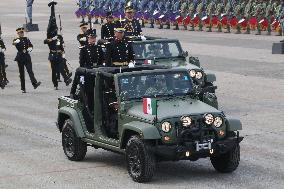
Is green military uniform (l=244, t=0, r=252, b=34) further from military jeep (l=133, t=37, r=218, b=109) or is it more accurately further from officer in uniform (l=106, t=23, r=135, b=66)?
officer in uniform (l=106, t=23, r=135, b=66)

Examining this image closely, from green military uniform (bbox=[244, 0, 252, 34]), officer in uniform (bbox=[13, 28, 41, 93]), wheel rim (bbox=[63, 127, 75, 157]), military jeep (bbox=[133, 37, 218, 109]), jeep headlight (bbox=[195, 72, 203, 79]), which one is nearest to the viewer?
wheel rim (bbox=[63, 127, 75, 157])

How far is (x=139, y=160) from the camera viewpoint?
14.0m

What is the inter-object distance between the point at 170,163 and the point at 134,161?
5.72 feet

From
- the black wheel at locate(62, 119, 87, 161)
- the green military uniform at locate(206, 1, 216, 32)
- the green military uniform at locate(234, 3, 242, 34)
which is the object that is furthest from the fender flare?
the green military uniform at locate(206, 1, 216, 32)

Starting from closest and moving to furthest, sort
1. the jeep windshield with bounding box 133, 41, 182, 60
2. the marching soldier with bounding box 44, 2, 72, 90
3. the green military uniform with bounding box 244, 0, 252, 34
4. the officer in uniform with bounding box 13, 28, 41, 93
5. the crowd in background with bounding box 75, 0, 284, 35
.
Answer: the jeep windshield with bounding box 133, 41, 182, 60 → the officer in uniform with bounding box 13, 28, 41, 93 → the marching soldier with bounding box 44, 2, 72, 90 → the crowd in background with bounding box 75, 0, 284, 35 → the green military uniform with bounding box 244, 0, 252, 34

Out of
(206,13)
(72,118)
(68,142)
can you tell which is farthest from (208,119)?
(206,13)

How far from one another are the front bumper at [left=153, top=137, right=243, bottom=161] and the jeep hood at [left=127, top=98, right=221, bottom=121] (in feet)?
1.59

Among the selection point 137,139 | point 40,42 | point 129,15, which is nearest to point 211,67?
point 129,15

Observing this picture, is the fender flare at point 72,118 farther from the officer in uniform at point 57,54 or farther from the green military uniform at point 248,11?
the green military uniform at point 248,11

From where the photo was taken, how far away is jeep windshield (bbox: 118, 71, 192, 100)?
1503 cm

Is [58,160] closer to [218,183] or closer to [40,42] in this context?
[218,183]

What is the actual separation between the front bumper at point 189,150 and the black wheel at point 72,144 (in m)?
2.43

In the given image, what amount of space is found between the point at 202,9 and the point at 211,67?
18.2m

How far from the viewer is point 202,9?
166ft
